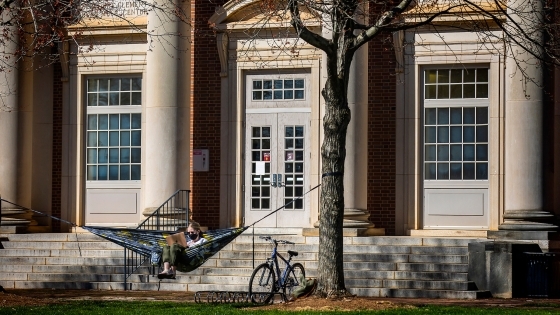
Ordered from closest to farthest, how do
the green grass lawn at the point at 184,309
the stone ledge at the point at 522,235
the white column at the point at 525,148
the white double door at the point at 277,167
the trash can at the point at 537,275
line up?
the green grass lawn at the point at 184,309 → the trash can at the point at 537,275 → the stone ledge at the point at 522,235 → the white column at the point at 525,148 → the white double door at the point at 277,167

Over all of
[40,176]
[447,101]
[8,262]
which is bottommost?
[8,262]

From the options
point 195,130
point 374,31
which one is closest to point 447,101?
point 195,130

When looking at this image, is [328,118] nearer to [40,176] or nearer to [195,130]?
[195,130]

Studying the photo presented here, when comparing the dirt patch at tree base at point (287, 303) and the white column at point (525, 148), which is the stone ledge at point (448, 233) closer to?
the white column at point (525, 148)

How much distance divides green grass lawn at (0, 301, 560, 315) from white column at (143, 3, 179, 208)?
5970mm

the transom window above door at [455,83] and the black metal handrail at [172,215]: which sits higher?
the transom window above door at [455,83]

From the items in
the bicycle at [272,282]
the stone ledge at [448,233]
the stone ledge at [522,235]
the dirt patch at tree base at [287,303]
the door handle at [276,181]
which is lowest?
the dirt patch at tree base at [287,303]

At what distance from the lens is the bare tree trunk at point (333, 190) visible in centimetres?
1658

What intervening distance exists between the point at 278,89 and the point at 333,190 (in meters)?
7.65

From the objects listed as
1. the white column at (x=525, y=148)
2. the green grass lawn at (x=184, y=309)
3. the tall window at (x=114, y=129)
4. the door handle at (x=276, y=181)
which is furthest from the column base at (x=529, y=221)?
the tall window at (x=114, y=129)

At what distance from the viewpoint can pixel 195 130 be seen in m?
24.7

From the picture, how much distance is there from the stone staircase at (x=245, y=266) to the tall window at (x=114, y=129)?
2.56 metres

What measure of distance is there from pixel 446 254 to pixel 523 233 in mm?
1510

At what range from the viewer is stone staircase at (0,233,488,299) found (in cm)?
1948
